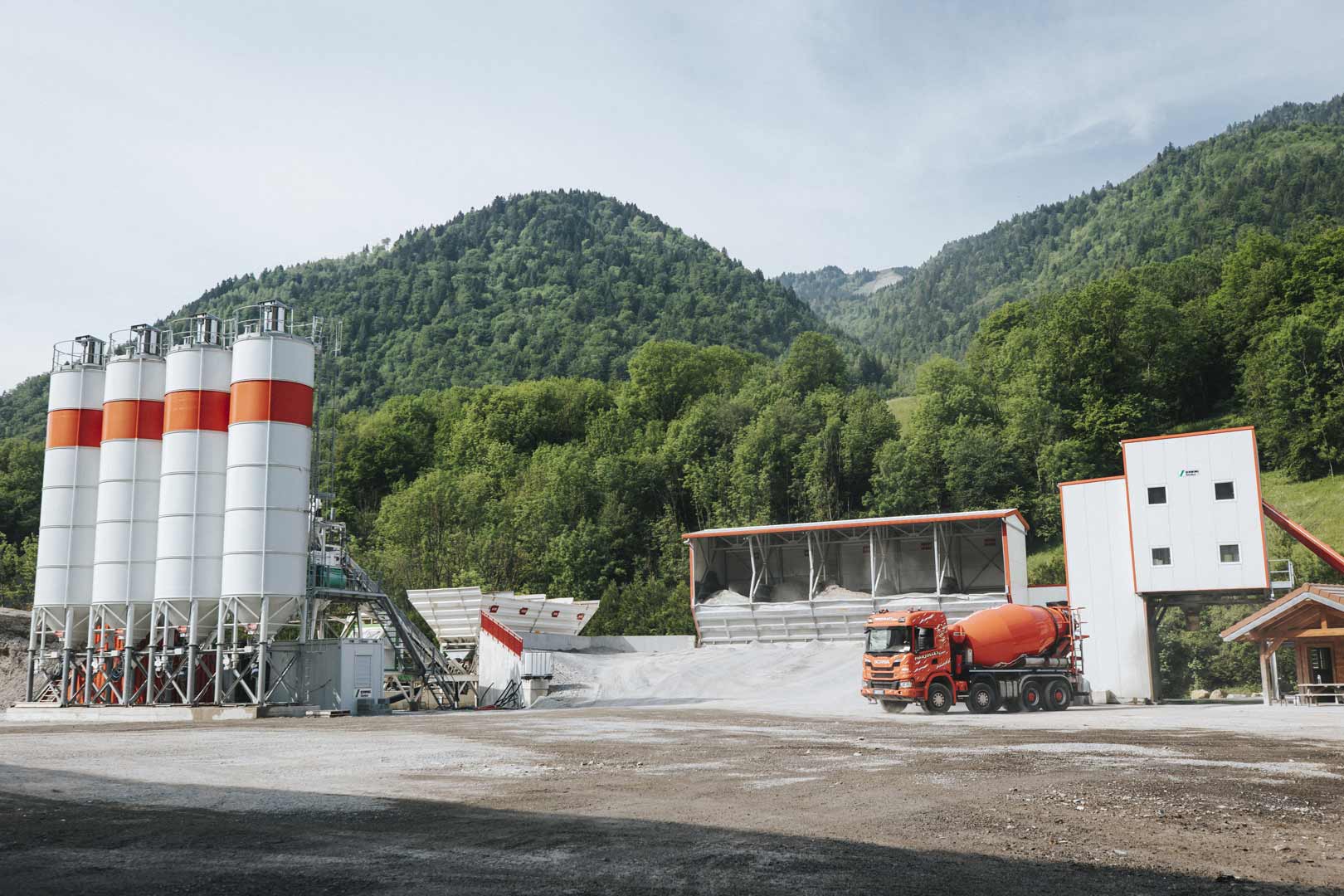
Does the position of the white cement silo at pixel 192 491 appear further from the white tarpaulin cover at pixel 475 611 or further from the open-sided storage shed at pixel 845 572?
the open-sided storage shed at pixel 845 572

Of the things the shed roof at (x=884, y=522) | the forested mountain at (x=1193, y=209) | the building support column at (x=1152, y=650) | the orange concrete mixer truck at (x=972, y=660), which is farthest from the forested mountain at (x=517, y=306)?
the orange concrete mixer truck at (x=972, y=660)

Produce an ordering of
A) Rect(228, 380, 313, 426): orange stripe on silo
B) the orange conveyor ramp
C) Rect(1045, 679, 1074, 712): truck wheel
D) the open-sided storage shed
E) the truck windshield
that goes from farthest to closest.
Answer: the open-sided storage shed
the orange conveyor ramp
Rect(228, 380, 313, 426): orange stripe on silo
Rect(1045, 679, 1074, 712): truck wheel
the truck windshield

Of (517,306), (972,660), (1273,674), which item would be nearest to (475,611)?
(972,660)

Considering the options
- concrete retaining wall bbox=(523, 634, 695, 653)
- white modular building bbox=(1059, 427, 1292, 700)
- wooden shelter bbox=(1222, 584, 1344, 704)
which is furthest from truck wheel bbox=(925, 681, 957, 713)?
concrete retaining wall bbox=(523, 634, 695, 653)

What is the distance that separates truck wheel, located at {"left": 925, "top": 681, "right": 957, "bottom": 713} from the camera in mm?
30953

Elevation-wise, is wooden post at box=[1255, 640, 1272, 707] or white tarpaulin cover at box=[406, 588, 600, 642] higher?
white tarpaulin cover at box=[406, 588, 600, 642]

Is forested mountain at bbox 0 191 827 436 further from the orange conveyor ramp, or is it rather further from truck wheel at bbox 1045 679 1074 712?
truck wheel at bbox 1045 679 1074 712

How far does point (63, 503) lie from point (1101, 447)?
6661 cm

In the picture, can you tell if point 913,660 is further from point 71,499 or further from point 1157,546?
point 71,499

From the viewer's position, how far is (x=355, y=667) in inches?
1497

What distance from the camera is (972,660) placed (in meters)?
31.9

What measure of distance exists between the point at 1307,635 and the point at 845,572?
30867mm

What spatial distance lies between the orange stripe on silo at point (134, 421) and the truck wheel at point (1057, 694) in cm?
3332

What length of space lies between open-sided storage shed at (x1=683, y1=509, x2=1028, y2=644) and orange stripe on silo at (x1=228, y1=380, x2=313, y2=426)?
24.2 meters
